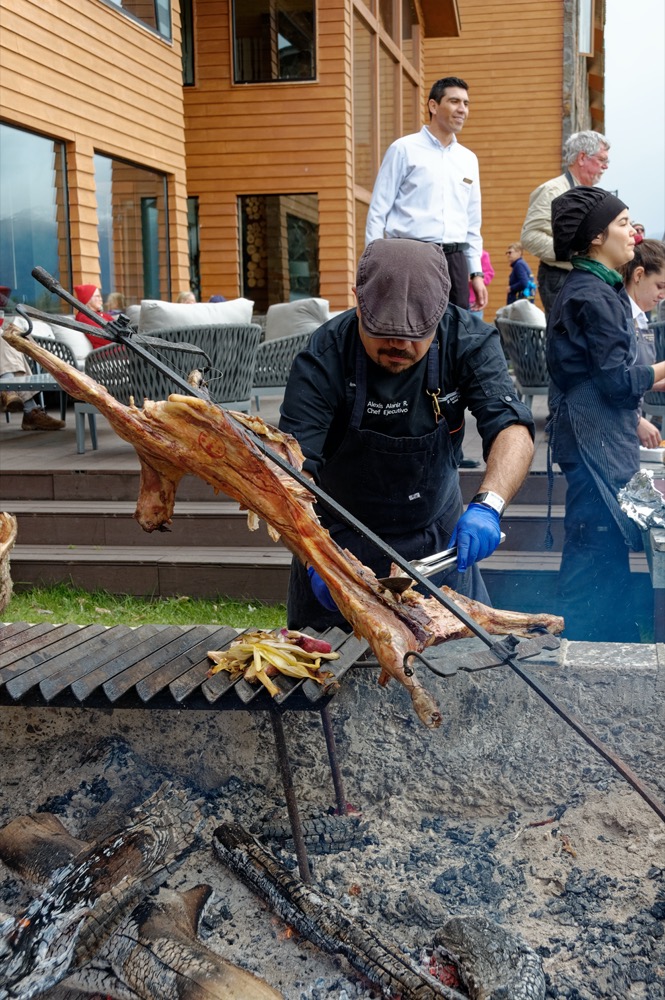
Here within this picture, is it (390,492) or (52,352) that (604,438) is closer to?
(390,492)

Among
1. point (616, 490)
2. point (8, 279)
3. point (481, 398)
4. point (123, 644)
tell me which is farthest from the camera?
point (8, 279)

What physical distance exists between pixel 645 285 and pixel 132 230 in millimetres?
8812

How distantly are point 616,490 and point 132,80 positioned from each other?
9225mm

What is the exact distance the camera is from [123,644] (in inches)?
117

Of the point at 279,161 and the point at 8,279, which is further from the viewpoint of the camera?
the point at 279,161

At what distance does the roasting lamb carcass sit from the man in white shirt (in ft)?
11.7

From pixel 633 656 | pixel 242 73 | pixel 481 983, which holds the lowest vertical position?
→ pixel 481 983

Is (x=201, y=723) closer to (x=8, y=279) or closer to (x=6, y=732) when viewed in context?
(x=6, y=732)

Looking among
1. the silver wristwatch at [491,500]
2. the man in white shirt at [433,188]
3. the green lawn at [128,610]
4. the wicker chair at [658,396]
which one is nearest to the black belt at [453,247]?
the man in white shirt at [433,188]

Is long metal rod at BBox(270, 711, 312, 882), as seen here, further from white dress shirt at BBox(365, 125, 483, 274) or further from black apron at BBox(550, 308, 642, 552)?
white dress shirt at BBox(365, 125, 483, 274)

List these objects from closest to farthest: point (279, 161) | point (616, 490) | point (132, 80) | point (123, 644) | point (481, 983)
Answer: point (481, 983), point (123, 644), point (616, 490), point (132, 80), point (279, 161)

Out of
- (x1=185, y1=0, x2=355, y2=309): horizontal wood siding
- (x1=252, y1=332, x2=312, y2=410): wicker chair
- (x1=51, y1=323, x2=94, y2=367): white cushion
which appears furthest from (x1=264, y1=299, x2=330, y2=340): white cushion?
(x1=185, y1=0, x2=355, y2=309): horizontal wood siding

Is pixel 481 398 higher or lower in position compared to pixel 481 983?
higher

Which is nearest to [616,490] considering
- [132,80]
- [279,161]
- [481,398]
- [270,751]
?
[481,398]
